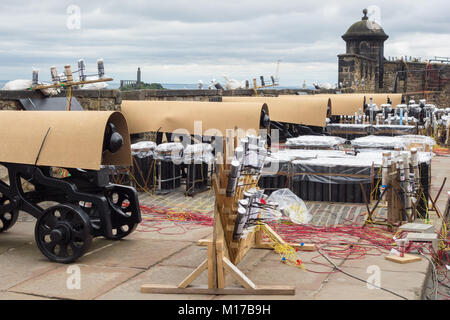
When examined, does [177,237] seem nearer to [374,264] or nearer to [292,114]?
[374,264]

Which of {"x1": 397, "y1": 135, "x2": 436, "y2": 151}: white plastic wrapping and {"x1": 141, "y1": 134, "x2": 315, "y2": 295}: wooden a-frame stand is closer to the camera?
{"x1": 141, "y1": 134, "x2": 315, "y2": 295}: wooden a-frame stand

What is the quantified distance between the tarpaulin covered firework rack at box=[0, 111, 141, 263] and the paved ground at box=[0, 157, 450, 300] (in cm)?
28

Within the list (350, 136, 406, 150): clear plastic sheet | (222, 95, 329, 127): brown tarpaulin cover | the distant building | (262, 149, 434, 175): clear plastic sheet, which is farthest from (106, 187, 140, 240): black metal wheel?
the distant building

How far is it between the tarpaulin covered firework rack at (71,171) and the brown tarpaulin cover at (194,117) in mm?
4570

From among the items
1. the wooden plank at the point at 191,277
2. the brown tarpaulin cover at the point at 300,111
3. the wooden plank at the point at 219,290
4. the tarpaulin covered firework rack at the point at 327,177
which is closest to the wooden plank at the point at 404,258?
the wooden plank at the point at 219,290

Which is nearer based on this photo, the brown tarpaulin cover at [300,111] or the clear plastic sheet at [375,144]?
the clear plastic sheet at [375,144]

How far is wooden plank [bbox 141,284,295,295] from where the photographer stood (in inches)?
229

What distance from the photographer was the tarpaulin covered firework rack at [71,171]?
6965 millimetres

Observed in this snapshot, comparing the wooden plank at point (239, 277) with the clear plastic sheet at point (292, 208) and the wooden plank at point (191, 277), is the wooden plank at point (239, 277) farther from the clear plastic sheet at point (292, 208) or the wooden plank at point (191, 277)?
the clear plastic sheet at point (292, 208)

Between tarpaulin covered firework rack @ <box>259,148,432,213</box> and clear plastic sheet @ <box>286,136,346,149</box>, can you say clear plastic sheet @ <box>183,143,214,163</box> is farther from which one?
clear plastic sheet @ <box>286,136,346,149</box>

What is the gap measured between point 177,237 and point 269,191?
3401 millimetres
